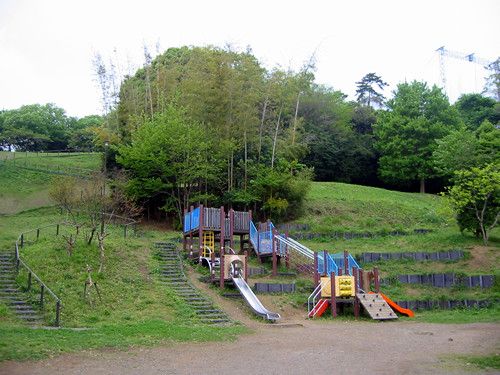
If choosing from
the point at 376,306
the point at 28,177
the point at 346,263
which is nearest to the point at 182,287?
the point at 346,263

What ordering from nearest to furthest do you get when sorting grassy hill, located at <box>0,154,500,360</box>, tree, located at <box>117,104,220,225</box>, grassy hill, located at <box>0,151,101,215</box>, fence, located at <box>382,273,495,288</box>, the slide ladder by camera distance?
grassy hill, located at <box>0,154,500,360</box> → the slide ladder → fence, located at <box>382,273,495,288</box> → tree, located at <box>117,104,220,225</box> → grassy hill, located at <box>0,151,101,215</box>

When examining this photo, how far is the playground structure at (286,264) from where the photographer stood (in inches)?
648

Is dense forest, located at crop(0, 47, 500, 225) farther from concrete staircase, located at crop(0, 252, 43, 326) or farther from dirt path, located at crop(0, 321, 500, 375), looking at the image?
dirt path, located at crop(0, 321, 500, 375)

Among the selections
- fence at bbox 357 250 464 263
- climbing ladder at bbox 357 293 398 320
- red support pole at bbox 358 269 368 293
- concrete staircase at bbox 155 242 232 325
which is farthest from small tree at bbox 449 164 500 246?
concrete staircase at bbox 155 242 232 325

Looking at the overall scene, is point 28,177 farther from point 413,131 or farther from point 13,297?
point 413,131

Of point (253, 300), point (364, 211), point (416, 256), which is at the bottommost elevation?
point (253, 300)

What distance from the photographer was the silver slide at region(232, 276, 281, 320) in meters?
15.3

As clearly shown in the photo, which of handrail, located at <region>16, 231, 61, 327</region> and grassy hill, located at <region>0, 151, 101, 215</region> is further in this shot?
grassy hill, located at <region>0, 151, 101, 215</region>

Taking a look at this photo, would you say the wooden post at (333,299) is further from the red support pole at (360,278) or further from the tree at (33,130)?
the tree at (33,130)

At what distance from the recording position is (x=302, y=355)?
10.4 m

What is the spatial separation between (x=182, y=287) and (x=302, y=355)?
319 inches

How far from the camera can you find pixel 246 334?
1298 centimetres

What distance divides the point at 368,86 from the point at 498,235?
40.6 metres

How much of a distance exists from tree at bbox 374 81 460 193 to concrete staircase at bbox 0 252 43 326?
30644 mm
